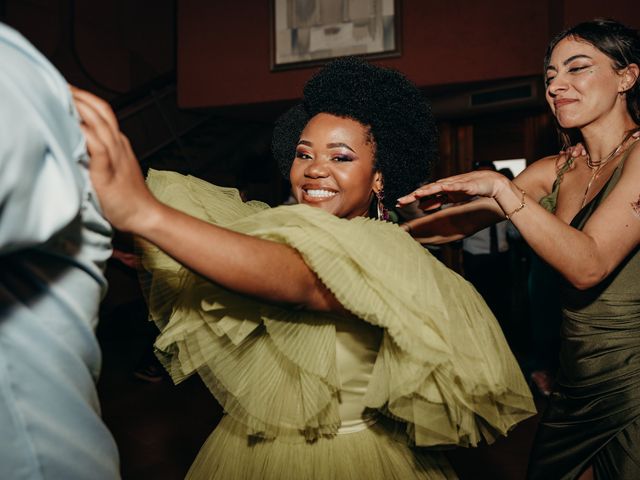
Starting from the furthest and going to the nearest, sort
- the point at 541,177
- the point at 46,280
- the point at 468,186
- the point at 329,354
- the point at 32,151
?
the point at 541,177 → the point at 468,186 → the point at 329,354 → the point at 46,280 → the point at 32,151

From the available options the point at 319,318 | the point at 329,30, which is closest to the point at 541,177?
the point at 319,318

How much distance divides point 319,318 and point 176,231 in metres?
0.50

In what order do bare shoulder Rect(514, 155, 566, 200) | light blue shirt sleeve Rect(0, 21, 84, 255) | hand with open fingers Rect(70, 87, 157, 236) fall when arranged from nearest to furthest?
light blue shirt sleeve Rect(0, 21, 84, 255) < hand with open fingers Rect(70, 87, 157, 236) < bare shoulder Rect(514, 155, 566, 200)

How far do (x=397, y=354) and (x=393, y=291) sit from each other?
0.18 m

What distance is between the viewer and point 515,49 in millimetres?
5367

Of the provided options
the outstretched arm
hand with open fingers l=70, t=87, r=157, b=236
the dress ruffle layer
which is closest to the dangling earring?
the dress ruffle layer

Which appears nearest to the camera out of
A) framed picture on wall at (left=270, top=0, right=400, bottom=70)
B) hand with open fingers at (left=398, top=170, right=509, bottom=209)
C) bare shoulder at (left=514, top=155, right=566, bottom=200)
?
hand with open fingers at (left=398, top=170, right=509, bottom=209)

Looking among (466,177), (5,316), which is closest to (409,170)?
(466,177)

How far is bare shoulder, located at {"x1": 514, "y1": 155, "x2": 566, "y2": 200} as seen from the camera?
2072mm

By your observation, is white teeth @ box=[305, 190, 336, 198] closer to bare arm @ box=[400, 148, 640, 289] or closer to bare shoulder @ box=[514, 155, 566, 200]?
bare arm @ box=[400, 148, 640, 289]

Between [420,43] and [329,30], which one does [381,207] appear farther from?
[329,30]

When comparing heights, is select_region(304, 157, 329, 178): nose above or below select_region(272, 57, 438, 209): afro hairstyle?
below

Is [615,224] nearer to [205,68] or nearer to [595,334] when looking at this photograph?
[595,334]

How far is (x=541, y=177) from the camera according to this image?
208 cm
